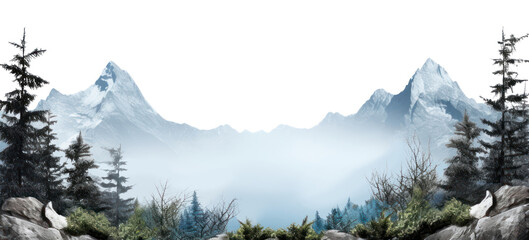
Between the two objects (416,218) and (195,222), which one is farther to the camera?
(195,222)

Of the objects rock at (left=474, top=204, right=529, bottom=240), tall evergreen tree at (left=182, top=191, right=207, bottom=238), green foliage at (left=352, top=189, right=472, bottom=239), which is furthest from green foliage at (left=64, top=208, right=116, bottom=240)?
rock at (left=474, top=204, right=529, bottom=240)

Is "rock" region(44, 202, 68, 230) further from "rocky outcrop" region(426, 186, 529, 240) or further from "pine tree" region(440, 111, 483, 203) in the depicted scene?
"pine tree" region(440, 111, 483, 203)

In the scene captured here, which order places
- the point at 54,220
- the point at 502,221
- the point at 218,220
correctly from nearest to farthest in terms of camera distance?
the point at 502,221 < the point at 54,220 < the point at 218,220

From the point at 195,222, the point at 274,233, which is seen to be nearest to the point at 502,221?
the point at 274,233

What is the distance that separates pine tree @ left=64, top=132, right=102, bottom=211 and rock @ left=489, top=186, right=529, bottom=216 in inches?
764

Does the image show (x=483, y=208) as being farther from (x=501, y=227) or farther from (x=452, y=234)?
(x=501, y=227)

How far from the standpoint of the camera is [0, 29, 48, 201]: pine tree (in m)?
17.5

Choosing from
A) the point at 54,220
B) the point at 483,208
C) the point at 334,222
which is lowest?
the point at 334,222

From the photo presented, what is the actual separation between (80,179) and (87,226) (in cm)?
1061

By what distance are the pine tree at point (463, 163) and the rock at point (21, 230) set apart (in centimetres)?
2308

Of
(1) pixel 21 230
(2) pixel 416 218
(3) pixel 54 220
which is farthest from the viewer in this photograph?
(2) pixel 416 218

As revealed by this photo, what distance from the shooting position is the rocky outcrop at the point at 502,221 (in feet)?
27.8

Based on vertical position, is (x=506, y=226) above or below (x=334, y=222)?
above

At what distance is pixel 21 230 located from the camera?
9492 mm
